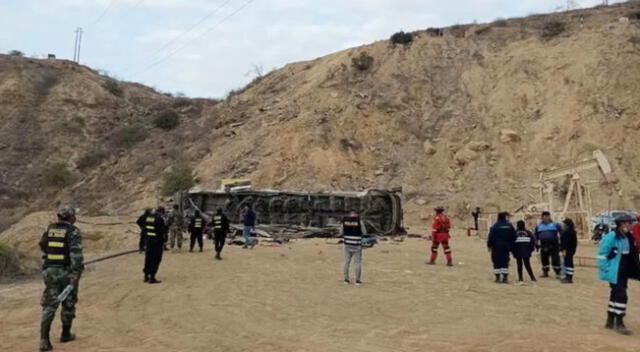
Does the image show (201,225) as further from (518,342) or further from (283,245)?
(518,342)

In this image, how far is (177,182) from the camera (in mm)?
35125

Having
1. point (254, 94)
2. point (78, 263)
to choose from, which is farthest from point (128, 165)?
point (78, 263)

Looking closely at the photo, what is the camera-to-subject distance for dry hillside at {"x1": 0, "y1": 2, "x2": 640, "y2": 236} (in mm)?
34125

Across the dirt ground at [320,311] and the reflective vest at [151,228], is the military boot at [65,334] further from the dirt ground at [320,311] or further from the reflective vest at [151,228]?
the reflective vest at [151,228]

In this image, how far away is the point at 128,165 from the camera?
1676 inches

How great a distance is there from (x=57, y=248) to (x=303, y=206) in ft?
62.3

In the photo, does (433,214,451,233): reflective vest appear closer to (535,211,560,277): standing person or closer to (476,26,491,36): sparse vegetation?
(535,211,560,277): standing person

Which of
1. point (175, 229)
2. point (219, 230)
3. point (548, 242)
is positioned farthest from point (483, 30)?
point (548, 242)

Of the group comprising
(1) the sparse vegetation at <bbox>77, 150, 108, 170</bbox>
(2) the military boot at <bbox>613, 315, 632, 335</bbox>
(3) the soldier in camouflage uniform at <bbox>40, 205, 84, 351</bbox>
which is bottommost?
(2) the military boot at <bbox>613, 315, 632, 335</bbox>

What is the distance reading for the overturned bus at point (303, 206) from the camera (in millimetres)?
26672

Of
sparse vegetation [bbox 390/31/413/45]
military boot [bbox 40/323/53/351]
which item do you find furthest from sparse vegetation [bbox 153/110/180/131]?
military boot [bbox 40/323/53/351]

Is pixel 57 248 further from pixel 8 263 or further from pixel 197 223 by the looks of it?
pixel 197 223

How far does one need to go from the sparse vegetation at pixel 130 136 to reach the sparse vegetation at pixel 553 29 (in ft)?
101

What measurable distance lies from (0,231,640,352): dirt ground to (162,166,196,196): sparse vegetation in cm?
1873
